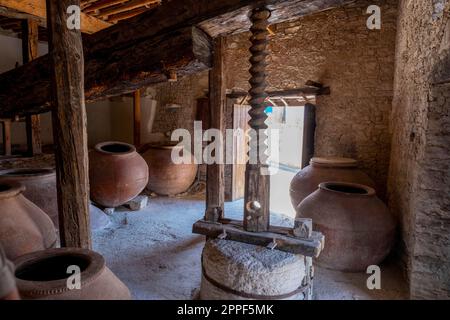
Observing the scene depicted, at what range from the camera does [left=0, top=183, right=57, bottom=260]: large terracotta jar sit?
2213 mm

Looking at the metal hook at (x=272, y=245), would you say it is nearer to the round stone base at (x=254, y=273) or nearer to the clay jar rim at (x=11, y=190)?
the round stone base at (x=254, y=273)

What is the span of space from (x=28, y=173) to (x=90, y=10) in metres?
3.25

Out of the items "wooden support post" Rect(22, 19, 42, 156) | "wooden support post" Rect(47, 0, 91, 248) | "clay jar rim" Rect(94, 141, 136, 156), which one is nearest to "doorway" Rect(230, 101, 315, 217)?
"clay jar rim" Rect(94, 141, 136, 156)

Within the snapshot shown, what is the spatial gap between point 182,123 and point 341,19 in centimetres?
417

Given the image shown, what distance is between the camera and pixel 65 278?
1.70 m

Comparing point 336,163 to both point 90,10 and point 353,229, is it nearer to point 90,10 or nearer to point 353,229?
point 353,229

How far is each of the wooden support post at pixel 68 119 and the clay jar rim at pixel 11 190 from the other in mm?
412

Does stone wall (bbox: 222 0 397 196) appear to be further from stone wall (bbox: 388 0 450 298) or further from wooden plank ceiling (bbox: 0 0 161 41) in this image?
wooden plank ceiling (bbox: 0 0 161 41)

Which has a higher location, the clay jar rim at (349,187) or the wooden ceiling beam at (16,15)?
the wooden ceiling beam at (16,15)

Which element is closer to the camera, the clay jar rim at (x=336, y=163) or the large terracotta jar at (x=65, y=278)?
the large terracotta jar at (x=65, y=278)

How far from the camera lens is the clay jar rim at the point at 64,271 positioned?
4.95 ft

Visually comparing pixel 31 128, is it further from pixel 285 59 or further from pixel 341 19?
pixel 341 19

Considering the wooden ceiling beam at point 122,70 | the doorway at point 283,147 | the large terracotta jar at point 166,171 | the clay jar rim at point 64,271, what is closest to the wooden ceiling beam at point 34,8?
the wooden ceiling beam at point 122,70

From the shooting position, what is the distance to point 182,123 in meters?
7.43
